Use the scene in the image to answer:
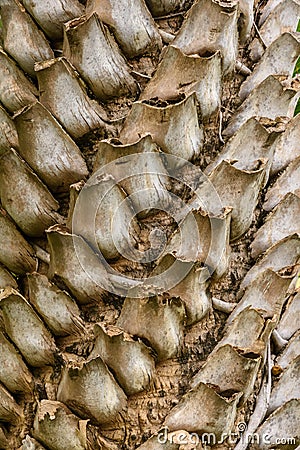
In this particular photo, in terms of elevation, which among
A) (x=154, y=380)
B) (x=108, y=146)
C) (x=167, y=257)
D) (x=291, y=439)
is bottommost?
(x=291, y=439)

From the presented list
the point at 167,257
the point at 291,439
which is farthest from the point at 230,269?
the point at 291,439

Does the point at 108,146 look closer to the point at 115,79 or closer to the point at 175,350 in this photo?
the point at 115,79

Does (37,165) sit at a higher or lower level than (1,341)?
higher

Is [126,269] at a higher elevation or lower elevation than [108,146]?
lower

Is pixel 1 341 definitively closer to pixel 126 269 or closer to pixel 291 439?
pixel 126 269

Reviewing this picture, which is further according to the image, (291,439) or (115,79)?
(115,79)

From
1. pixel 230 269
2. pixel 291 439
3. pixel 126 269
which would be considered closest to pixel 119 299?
pixel 126 269

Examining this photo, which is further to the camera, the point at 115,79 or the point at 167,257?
the point at 115,79

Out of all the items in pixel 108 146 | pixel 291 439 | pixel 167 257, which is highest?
pixel 108 146
